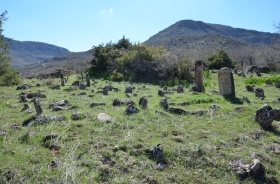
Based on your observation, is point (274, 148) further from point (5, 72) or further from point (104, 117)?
point (5, 72)

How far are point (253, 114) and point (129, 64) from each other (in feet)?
53.6

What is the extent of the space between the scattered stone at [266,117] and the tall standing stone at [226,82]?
3.63 m

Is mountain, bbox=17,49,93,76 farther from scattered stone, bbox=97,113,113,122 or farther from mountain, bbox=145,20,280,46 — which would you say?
mountain, bbox=145,20,280,46

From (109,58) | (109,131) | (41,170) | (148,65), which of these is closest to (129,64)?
(148,65)

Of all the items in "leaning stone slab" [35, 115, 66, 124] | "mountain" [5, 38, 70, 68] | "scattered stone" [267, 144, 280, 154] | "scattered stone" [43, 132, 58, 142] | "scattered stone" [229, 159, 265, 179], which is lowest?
"scattered stone" [229, 159, 265, 179]

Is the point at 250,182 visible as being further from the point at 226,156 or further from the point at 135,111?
the point at 135,111

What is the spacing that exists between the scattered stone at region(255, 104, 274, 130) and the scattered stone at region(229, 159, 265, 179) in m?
2.02

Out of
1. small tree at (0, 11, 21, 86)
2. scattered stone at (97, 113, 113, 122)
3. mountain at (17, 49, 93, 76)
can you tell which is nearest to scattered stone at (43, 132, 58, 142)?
scattered stone at (97, 113, 113, 122)

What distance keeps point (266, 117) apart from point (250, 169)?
2.35 meters

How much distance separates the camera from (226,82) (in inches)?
381

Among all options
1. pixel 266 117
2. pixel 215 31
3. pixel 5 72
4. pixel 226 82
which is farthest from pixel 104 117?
pixel 215 31

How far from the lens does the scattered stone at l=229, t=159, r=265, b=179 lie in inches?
152

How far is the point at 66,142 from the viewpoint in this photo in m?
4.84

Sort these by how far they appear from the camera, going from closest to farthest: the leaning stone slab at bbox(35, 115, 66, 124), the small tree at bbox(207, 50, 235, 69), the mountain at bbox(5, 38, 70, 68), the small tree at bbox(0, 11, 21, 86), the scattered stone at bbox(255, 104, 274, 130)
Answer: the scattered stone at bbox(255, 104, 274, 130) < the leaning stone slab at bbox(35, 115, 66, 124) < the small tree at bbox(0, 11, 21, 86) < the small tree at bbox(207, 50, 235, 69) < the mountain at bbox(5, 38, 70, 68)
